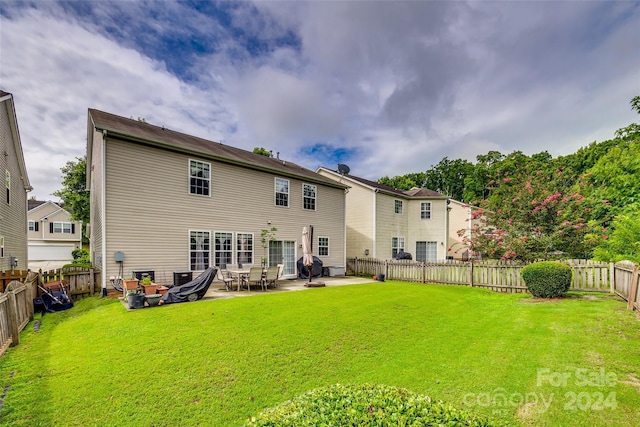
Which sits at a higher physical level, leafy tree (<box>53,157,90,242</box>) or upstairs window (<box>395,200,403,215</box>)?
leafy tree (<box>53,157,90,242</box>)

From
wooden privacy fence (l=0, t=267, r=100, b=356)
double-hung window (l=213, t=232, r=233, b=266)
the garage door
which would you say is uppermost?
double-hung window (l=213, t=232, r=233, b=266)

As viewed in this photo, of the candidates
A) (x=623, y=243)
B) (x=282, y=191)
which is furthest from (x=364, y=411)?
(x=623, y=243)

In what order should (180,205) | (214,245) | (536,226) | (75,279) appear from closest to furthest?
1. (75,279)
2. (180,205)
3. (214,245)
4. (536,226)

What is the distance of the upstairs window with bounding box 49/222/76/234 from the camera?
118 feet

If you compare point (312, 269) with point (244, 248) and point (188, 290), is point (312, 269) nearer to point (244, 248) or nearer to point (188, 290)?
point (244, 248)

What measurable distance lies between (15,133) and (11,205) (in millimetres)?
3343

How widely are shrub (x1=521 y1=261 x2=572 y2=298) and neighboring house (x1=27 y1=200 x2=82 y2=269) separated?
44.3 metres

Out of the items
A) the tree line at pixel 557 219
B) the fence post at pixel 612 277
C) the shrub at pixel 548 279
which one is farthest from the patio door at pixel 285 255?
the fence post at pixel 612 277

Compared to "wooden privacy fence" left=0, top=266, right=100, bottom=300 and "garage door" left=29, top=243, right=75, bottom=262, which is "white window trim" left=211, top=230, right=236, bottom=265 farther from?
"garage door" left=29, top=243, right=75, bottom=262

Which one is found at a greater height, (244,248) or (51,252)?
(244,248)

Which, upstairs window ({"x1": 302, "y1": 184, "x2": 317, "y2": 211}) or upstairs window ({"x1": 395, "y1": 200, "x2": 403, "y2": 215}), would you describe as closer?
upstairs window ({"x1": 302, "y1": 184, "x2": 317, "y2": 211})

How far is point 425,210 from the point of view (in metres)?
23.5

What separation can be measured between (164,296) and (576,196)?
17121 mm

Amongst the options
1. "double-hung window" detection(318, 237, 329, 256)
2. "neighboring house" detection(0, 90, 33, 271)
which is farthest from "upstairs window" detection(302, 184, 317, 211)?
"neighboring house" detection(0, 90, 33, 271)
